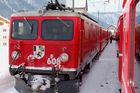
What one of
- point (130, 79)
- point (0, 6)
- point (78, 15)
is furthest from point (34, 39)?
point (0, 6)

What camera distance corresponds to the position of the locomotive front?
8180mm

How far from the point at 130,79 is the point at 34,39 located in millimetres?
5606

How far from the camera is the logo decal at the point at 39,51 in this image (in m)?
8.31

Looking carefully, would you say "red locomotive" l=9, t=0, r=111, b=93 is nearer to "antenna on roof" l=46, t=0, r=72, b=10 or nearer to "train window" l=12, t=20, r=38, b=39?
"train window" l=12, t=20, r=38, b=39

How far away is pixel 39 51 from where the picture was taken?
8359mm

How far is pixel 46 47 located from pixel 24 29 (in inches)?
32.9

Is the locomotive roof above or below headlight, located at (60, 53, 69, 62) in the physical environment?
above

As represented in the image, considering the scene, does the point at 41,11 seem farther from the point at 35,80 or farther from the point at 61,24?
the point at 35,80

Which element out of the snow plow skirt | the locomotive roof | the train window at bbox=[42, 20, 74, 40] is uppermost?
the locomotive roof

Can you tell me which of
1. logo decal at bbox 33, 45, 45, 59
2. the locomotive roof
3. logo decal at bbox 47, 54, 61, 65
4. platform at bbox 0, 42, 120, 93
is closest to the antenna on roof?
the locomotive roof

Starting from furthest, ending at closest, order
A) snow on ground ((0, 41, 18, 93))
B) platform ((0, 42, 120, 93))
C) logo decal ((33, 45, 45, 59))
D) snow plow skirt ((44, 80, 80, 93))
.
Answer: platform ((0, 42, 120, 93)) < snow on ground ((0, 41, 18, 93)) < logo decal ((33, 45, 45, 59)) < snow plow skirt ((44, 80, 80, 93))

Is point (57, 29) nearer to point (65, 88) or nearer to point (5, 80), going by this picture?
point (65, 88)

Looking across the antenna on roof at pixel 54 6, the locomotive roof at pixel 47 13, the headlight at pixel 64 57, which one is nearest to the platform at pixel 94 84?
the headlight at pixel 64 57

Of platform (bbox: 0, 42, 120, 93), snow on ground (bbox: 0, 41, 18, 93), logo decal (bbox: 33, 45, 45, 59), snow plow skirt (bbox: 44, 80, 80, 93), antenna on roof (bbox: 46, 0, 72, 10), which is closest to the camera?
snow plow skirt (bbox: 44, 80, 80, 93)
